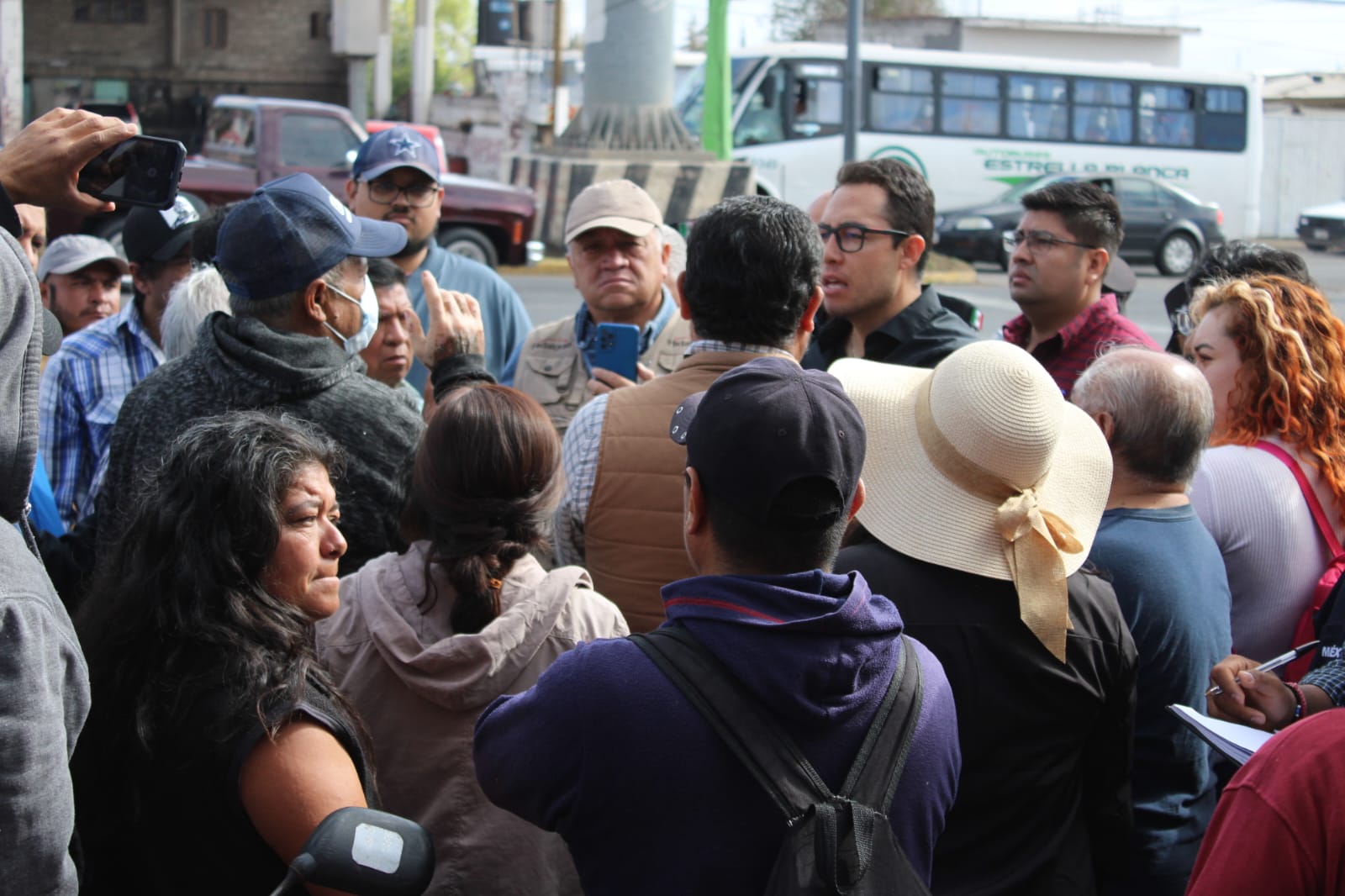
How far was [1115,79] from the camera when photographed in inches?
1040

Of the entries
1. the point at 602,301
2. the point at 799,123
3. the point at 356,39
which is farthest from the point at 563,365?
the point at 356,39

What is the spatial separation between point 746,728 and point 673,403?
135 centimetres

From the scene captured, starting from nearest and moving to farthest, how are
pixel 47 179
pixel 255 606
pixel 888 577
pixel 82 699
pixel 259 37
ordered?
1. pixel 82 699
2. pixel 47 179
3. pixel 255 606
4. pixel 888 577
5. pixel 259 37

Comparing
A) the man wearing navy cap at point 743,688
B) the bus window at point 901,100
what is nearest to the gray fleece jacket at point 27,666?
the man wearing navy cap at point 743,688

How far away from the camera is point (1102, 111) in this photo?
86.3 ft

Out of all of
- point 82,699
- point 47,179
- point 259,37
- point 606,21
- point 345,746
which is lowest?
point 345,746

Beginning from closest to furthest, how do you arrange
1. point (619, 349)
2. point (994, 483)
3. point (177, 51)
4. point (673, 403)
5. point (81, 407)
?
1. point (994, 483)
2. point (673, 403)
3. point (619, 349)
4. point (81, 407)
5. point (177, 51)

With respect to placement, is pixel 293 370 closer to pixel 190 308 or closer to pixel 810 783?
pixel 190 308

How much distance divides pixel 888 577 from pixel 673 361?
2.09 metres

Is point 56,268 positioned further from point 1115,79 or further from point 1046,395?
point 1115,79

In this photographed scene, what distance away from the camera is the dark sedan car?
23250 millimetres

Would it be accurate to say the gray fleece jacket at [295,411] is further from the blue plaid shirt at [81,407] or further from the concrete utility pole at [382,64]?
the concrete utility pole at [382,64]

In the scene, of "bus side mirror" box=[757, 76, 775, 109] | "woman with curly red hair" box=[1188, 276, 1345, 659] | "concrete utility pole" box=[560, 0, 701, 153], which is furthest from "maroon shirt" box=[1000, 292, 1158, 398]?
"bus side mirror" box=[757, 76, 775, 109]

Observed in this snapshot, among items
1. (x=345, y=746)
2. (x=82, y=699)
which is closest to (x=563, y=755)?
(x=345, y=746)
